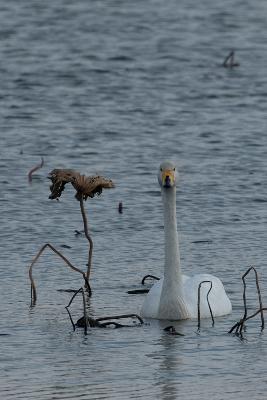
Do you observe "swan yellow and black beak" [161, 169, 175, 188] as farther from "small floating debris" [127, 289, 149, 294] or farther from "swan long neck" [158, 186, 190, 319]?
"small floating debris" [127, 289, 149, 294]

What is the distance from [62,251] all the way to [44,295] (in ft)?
5.63

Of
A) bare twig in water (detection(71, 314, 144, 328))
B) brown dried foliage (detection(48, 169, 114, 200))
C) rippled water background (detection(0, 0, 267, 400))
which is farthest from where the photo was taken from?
brown dried foliage (detection(48, 169, 114, 200))

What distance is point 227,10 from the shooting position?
31797 millimetres

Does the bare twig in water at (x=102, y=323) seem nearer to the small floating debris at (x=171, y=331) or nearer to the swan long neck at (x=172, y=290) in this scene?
the small floating debris at (x=171, y=331)

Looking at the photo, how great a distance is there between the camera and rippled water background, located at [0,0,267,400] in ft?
32.6

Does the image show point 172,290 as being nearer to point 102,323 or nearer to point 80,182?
point 102,323

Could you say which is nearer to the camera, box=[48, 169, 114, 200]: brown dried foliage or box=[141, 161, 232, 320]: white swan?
box=[141, 161, 232, 320]: white swan

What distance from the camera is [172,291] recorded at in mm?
11227

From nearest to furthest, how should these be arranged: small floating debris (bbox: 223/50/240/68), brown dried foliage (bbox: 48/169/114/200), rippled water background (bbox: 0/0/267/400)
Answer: rippled water background (bbox: 0/0/267/400) → brown dried foliage (bbox: 48/169/114/200) → small floating debris (bbox: 223/50/240/68)

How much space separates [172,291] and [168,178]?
0.86 m

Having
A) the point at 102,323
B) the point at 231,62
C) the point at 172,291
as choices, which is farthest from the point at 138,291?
the point at 231,62

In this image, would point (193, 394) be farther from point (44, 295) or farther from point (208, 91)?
point (208, 91)

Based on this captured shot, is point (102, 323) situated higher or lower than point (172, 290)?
lower

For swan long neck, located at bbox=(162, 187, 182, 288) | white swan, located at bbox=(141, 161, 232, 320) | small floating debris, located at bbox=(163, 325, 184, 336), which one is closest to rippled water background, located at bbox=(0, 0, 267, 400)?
small floating debris, located at bbox=(163, 325, 184, 336)
